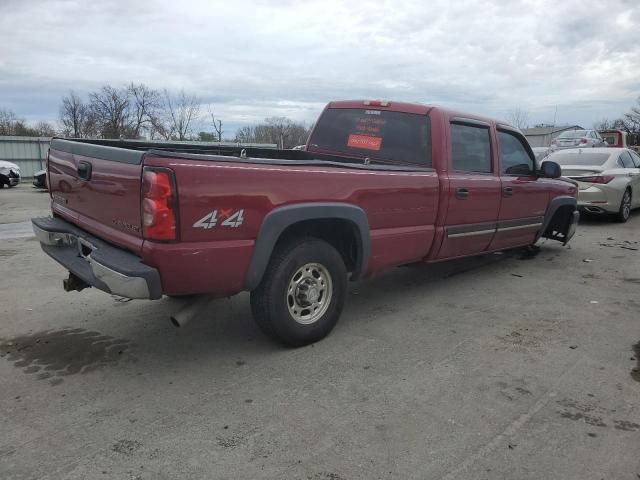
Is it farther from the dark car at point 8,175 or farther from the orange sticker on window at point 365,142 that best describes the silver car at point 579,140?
the dark car at point 8,175

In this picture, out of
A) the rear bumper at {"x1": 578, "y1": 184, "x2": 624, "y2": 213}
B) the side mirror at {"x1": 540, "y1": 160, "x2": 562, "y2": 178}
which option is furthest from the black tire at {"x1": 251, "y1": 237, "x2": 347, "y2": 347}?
the rear bumper at {"x1": 578, "y1": 184, "x2": 624, "y2": 213}


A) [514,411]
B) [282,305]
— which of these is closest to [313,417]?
[282,305]

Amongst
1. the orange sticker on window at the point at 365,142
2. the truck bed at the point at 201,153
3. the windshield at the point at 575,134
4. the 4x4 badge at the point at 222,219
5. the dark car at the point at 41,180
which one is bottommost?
the dark car at the point at 41,180

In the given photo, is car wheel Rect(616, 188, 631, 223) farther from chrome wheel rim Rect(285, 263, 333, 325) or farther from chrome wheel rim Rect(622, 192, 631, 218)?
chrome wheel rim Rect(285, 263, 333, 325)

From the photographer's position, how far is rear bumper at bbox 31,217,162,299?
3078 millimetres

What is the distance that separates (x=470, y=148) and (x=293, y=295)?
2.70 meters

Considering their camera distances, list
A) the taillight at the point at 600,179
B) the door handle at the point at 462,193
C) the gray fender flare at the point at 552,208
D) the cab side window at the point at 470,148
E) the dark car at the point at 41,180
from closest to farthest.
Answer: the door handle at the point at 462,193, the cab side window at the point at 470,148, the gray fender flare at the point at 552,208, the taillight at the point at 600,179, the dark car at the point at 41,180

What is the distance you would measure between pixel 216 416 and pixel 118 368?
1030 millimetres

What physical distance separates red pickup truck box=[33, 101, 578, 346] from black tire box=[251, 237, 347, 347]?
0.4 inches

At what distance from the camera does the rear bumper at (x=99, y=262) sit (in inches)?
121

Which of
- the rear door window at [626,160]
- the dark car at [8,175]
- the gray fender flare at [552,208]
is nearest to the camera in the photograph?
the gray fender flare at [552,208]

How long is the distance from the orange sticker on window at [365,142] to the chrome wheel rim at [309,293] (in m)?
1.87

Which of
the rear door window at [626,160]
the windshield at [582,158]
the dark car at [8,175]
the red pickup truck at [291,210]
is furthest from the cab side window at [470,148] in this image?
the dark car at [8,175]

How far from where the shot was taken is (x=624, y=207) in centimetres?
1079
